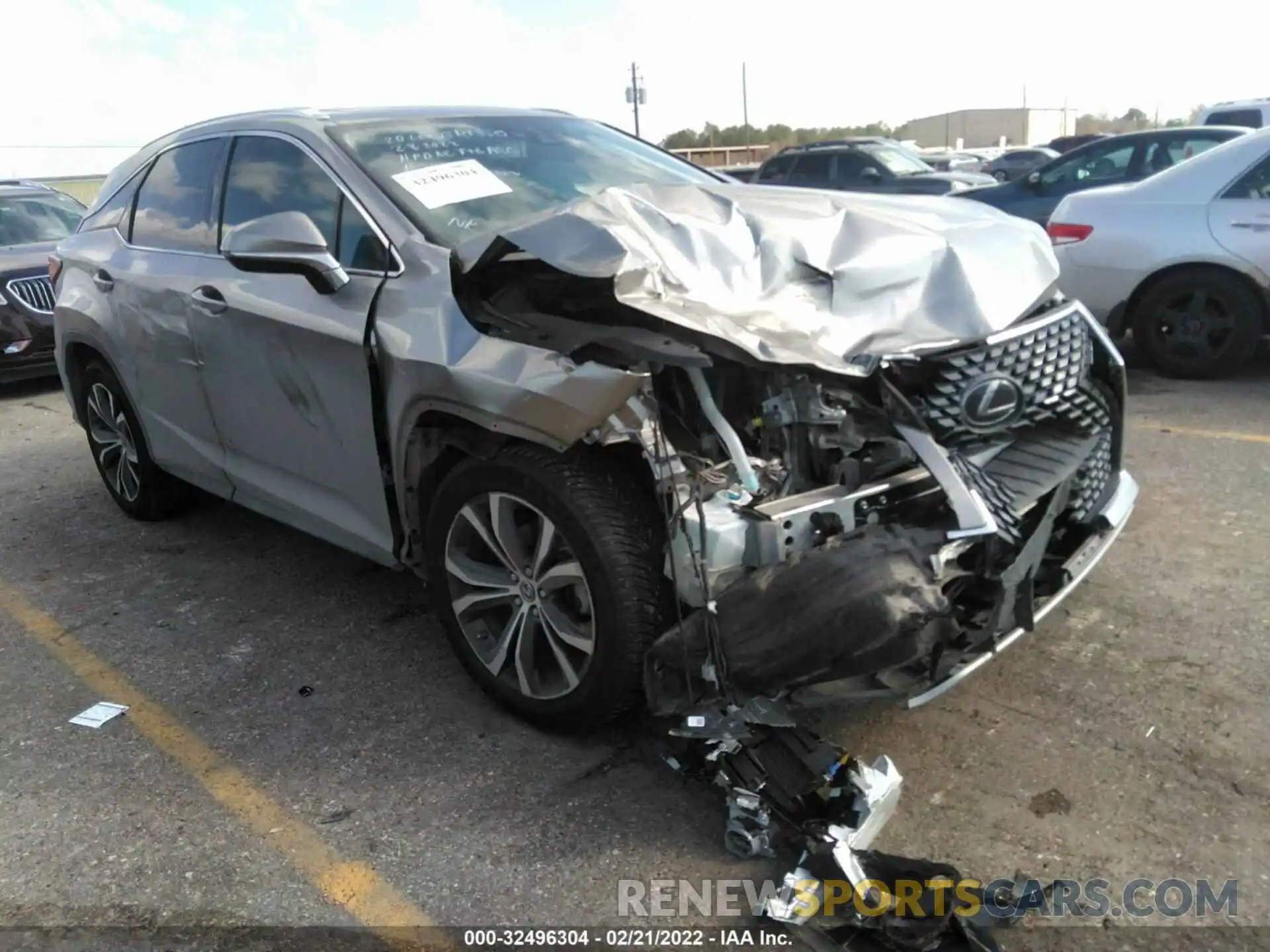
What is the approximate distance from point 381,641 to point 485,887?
147 centimetres

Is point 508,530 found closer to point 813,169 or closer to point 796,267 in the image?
point 796,267

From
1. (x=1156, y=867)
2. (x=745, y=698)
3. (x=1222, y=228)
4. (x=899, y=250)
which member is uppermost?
(x=899, y=250)

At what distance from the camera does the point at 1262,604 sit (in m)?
3.60

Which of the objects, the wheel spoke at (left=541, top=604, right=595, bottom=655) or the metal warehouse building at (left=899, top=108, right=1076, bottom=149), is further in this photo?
the metal warehouse building at (left=899, top=108, right=1076, bottom=149)

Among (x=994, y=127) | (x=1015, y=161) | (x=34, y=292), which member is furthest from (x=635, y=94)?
(x=994, y=127)

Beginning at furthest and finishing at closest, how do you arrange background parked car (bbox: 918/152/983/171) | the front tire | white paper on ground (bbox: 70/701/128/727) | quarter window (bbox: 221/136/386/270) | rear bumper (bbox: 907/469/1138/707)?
background parked car (bbox: 918/152/983/171) < white paper on ground (bbox: 70/701/128/727) < quarter window (bbox: 221/136/386/270) < the front tire < rear bumper (bbox: 907/469/1138/707)

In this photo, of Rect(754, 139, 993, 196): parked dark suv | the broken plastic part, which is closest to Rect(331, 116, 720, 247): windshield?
the broken plastic part

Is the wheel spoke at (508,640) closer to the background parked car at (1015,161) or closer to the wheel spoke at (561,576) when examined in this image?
the wheel spoke at (561,576)

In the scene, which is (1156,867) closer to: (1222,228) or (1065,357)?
(1065,357)

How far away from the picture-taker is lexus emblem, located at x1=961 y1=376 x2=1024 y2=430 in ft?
9.00

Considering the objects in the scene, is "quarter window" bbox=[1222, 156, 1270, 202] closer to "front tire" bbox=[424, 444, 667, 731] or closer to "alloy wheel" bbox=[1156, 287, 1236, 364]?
"alloy wheel" bbox=[1156, 287, 1236, 364]


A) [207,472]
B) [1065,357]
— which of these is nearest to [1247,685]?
[1065,357]

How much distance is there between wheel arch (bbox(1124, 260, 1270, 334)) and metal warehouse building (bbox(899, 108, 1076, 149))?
58.4m

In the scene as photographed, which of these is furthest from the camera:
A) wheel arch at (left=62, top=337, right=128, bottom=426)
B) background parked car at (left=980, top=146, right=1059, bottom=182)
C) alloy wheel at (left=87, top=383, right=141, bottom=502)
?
background parked car at (left=980, top=146, right=1059, bottom=182)
